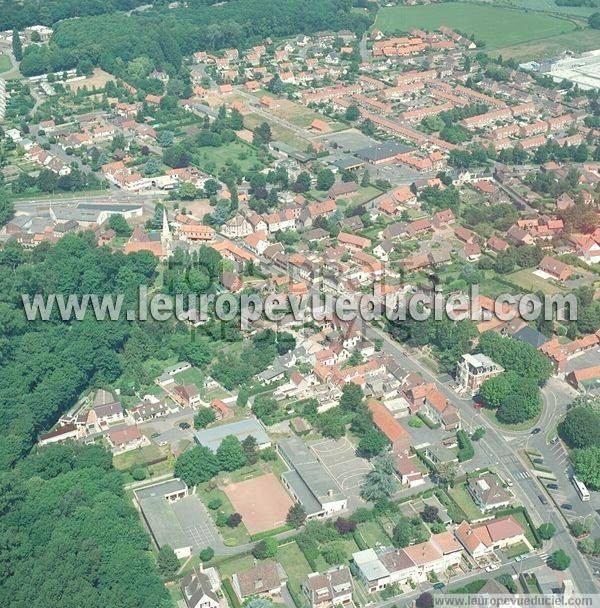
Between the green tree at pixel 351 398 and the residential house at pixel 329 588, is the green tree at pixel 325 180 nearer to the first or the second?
the green tree at pixel 351 398

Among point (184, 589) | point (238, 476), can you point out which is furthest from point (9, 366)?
point (184, 589)

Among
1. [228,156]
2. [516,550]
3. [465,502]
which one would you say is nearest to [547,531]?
[516,550]

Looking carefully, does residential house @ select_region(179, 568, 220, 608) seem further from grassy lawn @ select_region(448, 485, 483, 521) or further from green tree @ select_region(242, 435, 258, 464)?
grassy lawn @ select_region(448, 485, 483, 521)

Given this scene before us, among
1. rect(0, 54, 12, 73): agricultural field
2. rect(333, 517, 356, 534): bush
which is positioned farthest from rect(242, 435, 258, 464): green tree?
rect(0, 54, 12, 73): agricultural field

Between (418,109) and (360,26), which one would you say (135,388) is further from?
(360,26)

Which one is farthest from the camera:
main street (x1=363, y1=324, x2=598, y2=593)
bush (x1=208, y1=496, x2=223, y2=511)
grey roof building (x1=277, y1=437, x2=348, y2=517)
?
bush (x1=208, y1=496, x2=223, y2=511)
